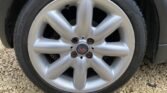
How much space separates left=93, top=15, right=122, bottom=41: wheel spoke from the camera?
2.50 metres

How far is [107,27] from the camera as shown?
2516mm

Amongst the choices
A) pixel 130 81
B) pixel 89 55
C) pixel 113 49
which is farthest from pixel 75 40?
pixel 130 81

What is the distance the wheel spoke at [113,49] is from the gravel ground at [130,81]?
44 cm

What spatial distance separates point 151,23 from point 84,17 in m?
0.50

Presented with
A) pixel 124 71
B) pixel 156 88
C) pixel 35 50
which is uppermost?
pixel 35 50

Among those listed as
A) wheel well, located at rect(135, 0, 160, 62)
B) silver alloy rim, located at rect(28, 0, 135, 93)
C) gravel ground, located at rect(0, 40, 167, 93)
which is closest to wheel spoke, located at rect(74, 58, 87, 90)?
silver alloy rim, located at rect(28, 0, 135, 93)

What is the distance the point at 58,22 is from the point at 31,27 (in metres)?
0.18

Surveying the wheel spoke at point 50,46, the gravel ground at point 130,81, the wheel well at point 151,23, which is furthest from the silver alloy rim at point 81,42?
the gravel ground at point 130,81

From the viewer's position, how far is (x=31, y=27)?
8.21 ft

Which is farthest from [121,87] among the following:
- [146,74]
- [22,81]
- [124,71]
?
[22,81]

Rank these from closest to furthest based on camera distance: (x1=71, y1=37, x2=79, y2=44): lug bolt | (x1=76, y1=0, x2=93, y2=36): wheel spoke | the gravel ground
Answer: (x1=76, y1=0, x2=93, y2=36): wheel spoke, (x1=71, y1=37, x2=79, y2=44): lug bolt, the gravel ground

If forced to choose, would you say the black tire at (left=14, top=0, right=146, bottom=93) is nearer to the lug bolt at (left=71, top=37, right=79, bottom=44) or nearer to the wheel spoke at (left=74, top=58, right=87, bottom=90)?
the wheel spoke at (left=74, top=58, right=87, bottom=90)

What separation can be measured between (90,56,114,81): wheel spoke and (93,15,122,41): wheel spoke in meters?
0.16

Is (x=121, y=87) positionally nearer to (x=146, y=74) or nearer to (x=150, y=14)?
(x=146, y=74)
